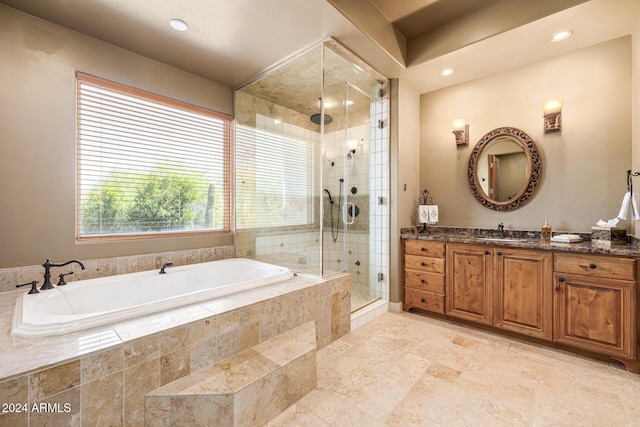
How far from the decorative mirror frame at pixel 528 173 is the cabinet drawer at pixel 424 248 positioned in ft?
2.53

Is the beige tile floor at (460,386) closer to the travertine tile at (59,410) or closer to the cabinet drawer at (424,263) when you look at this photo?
the cabinet drawer at (424,263)

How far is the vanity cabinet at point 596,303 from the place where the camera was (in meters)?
1.86

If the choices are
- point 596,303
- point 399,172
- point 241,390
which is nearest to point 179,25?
point 399,172

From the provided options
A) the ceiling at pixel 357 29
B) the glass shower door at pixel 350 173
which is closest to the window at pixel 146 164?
the ceiling at pixel 357 29

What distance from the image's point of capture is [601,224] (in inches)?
89.3

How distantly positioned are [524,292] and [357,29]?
2586 mm

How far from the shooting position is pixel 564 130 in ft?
8.37

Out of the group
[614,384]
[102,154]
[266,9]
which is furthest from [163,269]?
[614,384]

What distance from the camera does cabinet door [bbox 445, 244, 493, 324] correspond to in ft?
8.17

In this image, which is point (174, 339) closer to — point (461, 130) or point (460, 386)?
point (460, 386)

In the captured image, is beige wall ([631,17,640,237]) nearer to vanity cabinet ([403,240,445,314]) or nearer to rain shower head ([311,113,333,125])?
vanity cabinet ([403,240,445,314])

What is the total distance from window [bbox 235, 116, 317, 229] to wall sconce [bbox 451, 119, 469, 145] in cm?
163

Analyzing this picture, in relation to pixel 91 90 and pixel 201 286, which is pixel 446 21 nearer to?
pixel 91 90

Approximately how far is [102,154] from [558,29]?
3913mm
